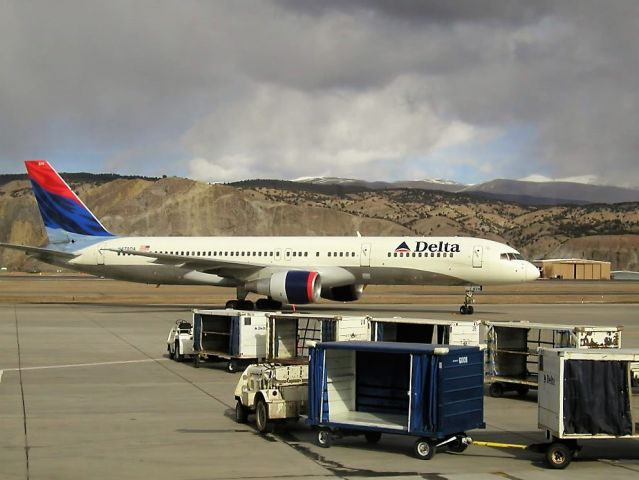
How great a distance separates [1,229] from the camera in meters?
161

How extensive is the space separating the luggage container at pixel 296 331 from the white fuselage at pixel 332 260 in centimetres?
2007

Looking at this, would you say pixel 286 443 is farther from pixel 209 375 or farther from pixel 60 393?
pixel 209 375

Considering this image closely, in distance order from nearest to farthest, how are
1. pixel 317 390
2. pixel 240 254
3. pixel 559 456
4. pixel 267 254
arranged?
pixel 559 456 → pixel 317 390 → pixel 267 254 → pixel 240 254

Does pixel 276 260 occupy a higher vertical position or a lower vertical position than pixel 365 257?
lower

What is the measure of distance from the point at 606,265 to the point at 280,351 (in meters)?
114

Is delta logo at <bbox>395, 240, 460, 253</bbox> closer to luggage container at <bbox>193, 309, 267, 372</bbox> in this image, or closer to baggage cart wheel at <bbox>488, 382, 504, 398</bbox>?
luggage container at <bbox>193, 309, 267, 372</bbox>

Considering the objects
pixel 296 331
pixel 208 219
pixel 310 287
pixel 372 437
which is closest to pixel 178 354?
pixel 296 331

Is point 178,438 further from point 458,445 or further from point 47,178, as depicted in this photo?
point 47,178

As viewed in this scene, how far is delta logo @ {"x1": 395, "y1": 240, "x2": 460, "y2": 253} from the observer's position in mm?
41281

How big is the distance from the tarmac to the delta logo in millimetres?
20147

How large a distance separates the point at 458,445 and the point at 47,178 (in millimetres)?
41075

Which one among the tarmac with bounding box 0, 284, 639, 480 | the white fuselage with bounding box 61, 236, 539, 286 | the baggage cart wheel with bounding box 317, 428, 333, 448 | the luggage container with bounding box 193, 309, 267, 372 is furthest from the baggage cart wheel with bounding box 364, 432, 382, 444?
the white fuselage with bounding box 61, 236, 539, 286

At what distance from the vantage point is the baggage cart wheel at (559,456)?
11.1m

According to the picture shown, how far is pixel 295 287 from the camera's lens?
38594 mm
